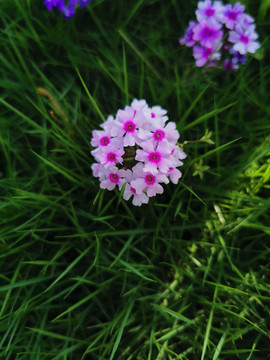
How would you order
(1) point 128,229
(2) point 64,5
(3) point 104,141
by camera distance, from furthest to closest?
1. (2) point 64,5
2. (1) point 128,229
3. (3) point 104,141

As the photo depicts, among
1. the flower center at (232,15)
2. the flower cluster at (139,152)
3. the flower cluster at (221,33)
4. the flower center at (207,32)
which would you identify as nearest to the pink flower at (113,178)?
the flower cluster at (139,152)

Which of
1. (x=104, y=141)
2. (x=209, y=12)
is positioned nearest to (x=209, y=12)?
(x=209, y=12)

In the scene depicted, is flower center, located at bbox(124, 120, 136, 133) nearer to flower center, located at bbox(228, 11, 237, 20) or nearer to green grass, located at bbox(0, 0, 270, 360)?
green grass, located at bbox(0, 0, 270, 360)

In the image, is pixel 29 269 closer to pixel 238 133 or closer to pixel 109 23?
pixel 238 133

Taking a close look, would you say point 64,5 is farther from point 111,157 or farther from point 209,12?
point 111,157

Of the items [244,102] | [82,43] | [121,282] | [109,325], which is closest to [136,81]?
[82,43]

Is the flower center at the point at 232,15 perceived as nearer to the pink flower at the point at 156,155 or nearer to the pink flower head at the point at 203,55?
the pink flower head at the point at 203,55
